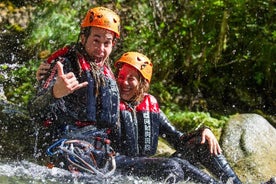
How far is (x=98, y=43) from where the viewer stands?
5.30m

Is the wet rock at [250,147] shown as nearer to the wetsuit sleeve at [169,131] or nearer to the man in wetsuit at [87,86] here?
the wetsuit sleeve at [169,131]

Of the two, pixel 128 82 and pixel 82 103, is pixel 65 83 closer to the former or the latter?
pixel 82 103

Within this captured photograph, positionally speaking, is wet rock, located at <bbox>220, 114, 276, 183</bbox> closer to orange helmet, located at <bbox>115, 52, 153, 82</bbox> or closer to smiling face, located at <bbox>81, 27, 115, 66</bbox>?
orange helmet, located at <bbox>115, 52, 153, 82</bbox>

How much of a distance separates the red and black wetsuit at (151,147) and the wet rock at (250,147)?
3.38 feet

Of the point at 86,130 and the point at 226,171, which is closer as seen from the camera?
the point at 86,130

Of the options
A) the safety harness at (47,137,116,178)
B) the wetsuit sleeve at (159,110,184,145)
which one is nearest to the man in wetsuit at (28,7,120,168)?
the safety harness at (47,137,116,178)

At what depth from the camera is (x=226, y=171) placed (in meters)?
5.54

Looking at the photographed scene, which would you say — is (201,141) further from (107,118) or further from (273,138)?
(273,138)

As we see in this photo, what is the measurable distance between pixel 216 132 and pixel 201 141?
243 cm

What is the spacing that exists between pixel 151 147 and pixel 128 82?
759 millimetres

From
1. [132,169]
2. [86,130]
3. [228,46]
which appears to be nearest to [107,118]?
[86,130]

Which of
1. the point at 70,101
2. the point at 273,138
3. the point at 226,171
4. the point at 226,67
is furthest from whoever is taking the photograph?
the point at 226,67

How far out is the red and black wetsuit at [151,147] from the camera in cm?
525

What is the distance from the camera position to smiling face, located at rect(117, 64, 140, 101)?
225 inches
